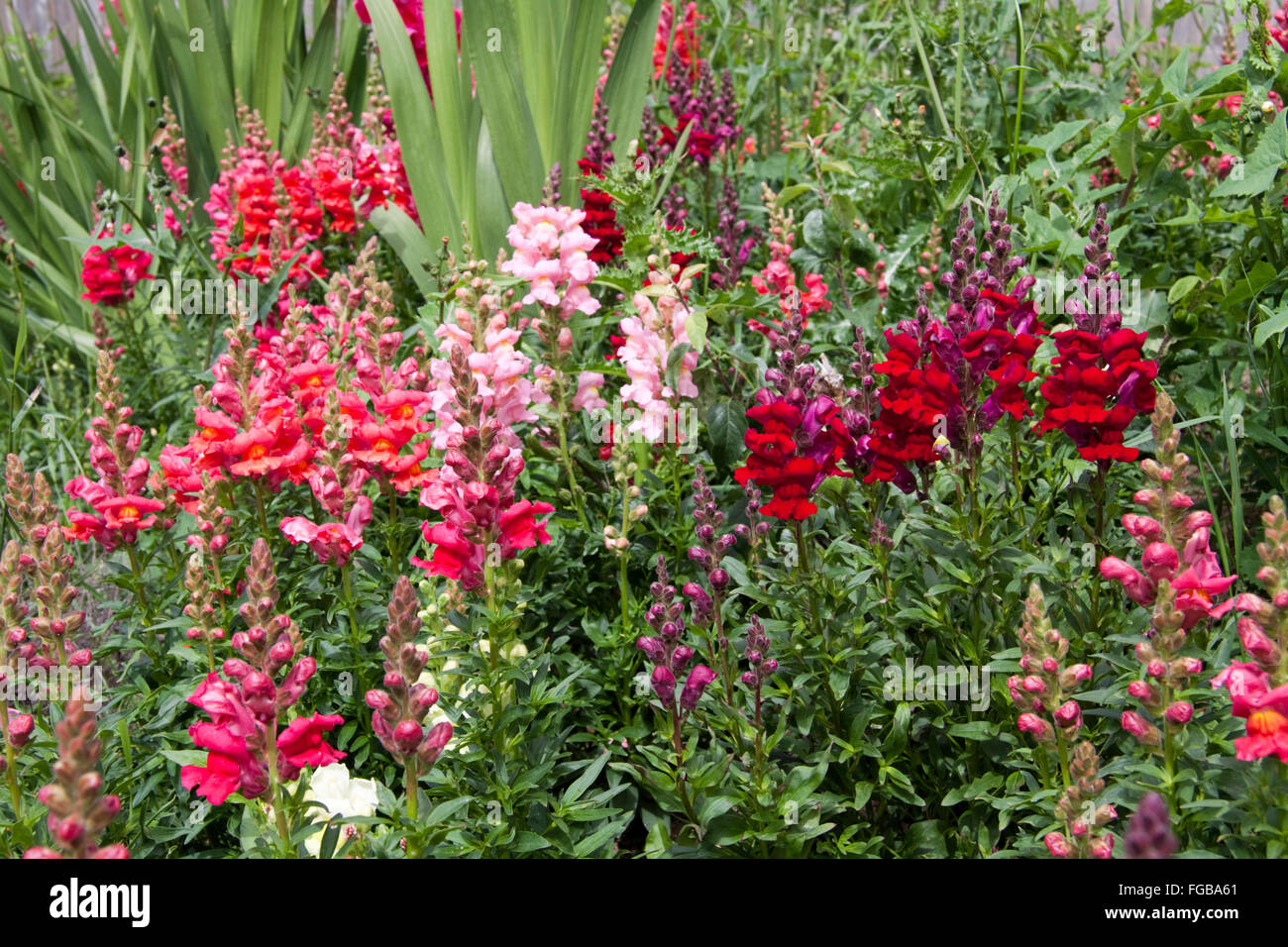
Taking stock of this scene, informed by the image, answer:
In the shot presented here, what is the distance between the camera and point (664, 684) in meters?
1.99

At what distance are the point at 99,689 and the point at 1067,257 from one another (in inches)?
114

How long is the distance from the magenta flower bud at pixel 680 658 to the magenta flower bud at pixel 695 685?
28 millimetres

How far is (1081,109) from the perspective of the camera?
4.34 metres

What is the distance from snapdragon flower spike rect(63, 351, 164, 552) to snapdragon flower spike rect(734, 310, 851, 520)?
1479mm

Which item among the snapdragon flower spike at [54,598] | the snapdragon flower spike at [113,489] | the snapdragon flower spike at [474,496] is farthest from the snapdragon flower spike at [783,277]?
the snapdragon flower spike at [54,598]

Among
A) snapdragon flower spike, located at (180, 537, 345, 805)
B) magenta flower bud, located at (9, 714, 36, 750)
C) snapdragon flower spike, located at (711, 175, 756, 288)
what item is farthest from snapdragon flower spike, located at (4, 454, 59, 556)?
snapdragon flower spike, located at (711, 175, 756, 288)

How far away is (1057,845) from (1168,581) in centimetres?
48

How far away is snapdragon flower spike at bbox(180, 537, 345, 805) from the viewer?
5.99ft

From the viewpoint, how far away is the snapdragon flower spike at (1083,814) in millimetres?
1708

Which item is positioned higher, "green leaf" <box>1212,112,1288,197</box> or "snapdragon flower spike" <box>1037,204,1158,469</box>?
"green leaf" <box>1212,112,1288,197</box>

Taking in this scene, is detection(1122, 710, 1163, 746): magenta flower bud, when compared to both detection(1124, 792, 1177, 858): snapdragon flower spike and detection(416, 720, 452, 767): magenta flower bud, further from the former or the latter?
detection(416, 720, 452, 767): magenta flower bud

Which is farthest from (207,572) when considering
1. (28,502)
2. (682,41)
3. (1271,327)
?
(682,41)
